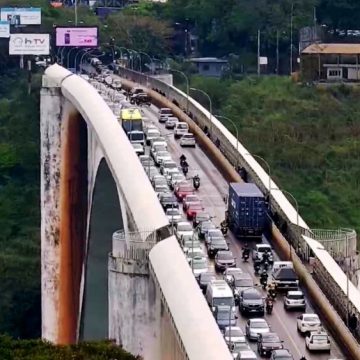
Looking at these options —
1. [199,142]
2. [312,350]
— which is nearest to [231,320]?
[312,350]

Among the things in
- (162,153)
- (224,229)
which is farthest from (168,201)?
(162,153)

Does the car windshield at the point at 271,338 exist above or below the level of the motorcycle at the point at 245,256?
above

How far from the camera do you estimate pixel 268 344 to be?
89.0 feet

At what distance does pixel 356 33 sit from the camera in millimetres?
93125

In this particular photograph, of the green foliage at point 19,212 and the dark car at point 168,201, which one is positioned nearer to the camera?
the dark car at point 168,201

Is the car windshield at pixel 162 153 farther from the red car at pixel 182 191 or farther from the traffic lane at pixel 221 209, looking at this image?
the red car at pixel 182 191

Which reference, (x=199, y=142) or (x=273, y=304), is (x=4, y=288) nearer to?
(x=199, y=142)

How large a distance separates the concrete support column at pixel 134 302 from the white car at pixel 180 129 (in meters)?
23.0

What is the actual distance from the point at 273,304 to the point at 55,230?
25704mm

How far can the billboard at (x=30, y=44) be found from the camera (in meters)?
90.8

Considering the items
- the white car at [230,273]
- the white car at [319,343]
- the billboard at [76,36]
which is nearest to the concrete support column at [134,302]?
the white car at [230,273]

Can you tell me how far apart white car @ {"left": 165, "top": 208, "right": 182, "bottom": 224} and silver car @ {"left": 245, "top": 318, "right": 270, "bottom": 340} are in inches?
321

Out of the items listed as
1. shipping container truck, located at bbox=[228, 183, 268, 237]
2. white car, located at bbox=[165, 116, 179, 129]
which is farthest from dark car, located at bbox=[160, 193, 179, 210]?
white car, located at bbox=[165, 116, 179, 129]

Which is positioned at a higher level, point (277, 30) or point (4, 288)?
point (277, 30)
